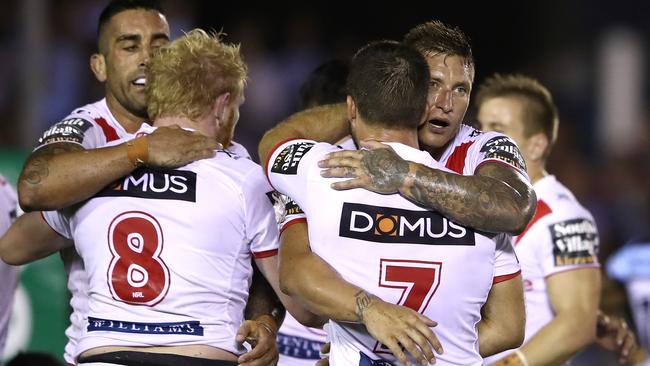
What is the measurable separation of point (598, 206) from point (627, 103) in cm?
325

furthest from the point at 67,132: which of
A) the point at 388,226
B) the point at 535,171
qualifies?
the point at 535,171

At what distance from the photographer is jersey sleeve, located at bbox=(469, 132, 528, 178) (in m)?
4.23

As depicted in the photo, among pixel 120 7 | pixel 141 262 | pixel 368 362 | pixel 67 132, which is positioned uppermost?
pixel 120 7

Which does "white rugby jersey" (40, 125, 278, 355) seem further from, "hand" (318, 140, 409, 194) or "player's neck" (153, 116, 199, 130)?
"hand" (318, 140, 409, 194)

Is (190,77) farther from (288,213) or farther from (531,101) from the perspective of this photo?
(531,101)

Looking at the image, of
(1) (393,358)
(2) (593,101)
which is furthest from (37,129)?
(2) (593,101)

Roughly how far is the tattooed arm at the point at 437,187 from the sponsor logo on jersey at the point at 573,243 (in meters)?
1.50

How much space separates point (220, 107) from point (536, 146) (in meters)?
2.05

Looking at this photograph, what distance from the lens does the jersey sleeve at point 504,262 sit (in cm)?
421

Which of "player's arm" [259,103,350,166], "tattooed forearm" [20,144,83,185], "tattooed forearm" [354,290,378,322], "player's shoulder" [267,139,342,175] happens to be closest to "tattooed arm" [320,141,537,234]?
"player's shoulder" [267,139,342,175]

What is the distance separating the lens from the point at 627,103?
15.6 meters

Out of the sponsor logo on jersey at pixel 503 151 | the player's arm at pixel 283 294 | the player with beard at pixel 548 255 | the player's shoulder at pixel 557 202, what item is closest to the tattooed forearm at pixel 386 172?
the sponsor logo on jersey at pixel 503 151

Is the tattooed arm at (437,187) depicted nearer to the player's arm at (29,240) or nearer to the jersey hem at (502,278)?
the jersey hem at (502,278)

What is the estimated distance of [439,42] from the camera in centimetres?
443
